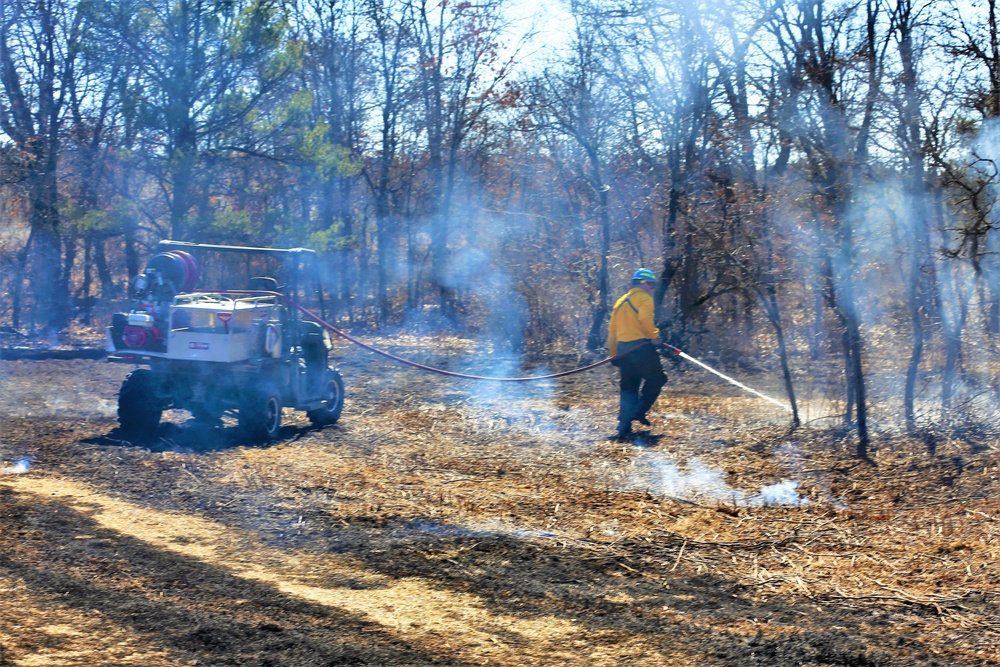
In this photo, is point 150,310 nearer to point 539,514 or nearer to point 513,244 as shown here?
point 539,514

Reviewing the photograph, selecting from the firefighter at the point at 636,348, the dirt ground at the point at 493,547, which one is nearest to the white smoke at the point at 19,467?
the dirt ground at the point at 493,547

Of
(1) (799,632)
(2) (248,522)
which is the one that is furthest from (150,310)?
(1) (799,632)

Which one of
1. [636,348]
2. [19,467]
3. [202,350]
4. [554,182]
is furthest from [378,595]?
[554,182]

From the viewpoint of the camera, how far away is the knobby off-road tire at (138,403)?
33.5 feet

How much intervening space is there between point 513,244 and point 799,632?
16063mm

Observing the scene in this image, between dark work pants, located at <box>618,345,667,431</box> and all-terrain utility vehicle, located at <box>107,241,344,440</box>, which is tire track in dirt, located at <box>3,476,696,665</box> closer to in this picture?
all-terrain utility vehicle, located at <box>107,241,344,440</box>

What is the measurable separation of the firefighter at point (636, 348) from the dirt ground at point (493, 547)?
416mm

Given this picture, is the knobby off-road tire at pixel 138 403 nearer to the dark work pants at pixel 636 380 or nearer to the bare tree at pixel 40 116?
the dark work pants at pixel 636 380

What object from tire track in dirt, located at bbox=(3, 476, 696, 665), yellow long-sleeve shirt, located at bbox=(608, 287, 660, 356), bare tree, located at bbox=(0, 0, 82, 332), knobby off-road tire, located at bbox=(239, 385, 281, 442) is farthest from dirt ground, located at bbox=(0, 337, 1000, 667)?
bare tree, located at bbox=(0, 0, 82, 332)

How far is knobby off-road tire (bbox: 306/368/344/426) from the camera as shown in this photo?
37.7 feet

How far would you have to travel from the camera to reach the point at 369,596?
17.9 ft

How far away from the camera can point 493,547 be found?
643cm

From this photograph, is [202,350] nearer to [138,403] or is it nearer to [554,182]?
[138,403]

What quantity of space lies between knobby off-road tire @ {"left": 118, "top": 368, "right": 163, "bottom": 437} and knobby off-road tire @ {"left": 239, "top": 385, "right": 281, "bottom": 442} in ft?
3.32
